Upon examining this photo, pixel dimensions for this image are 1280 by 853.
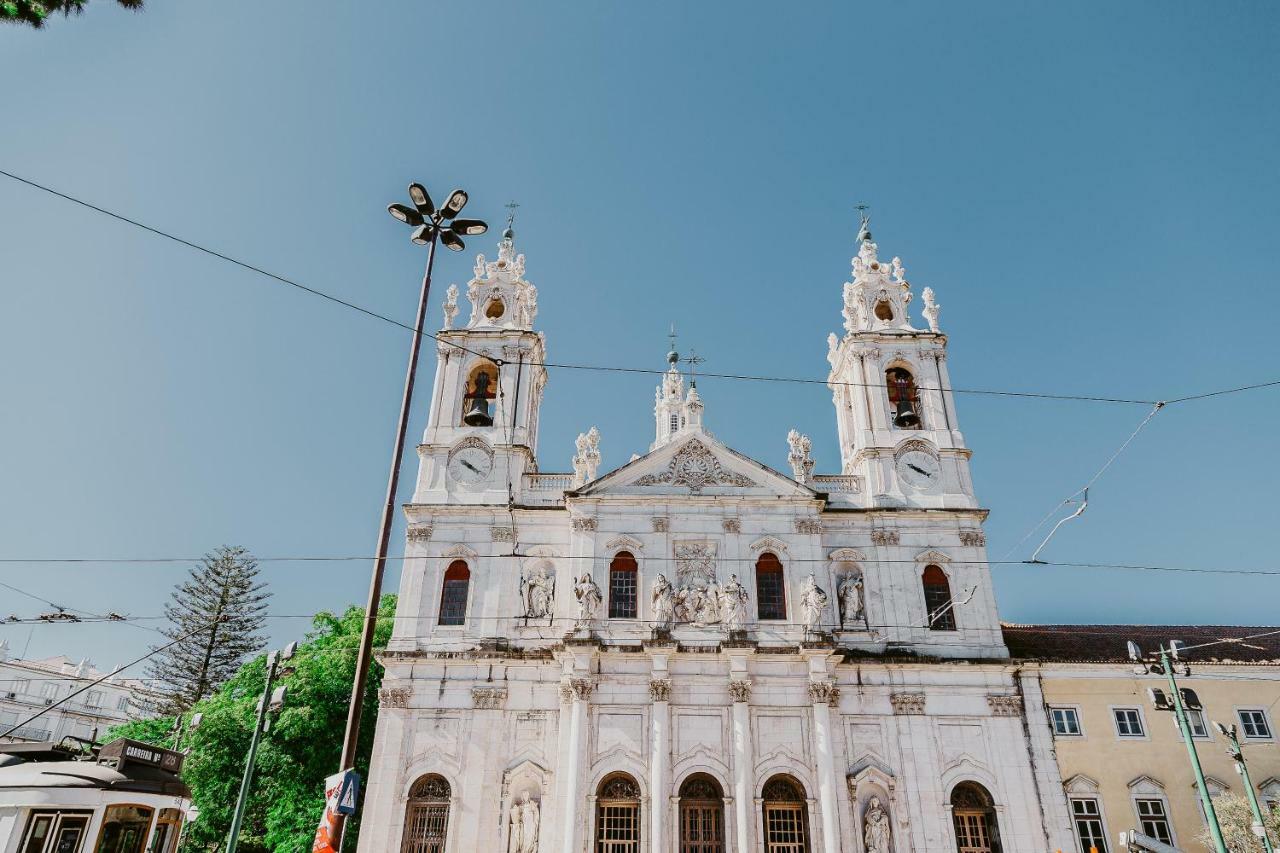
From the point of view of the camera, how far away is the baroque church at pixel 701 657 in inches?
892

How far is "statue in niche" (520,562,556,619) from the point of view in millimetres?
25359

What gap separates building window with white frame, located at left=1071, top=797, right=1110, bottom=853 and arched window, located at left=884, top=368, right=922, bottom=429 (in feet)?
39.7

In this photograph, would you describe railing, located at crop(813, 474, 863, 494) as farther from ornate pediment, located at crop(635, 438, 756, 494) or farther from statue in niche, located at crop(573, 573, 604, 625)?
statue in niche, located at crop(573, 573, 604, 625)

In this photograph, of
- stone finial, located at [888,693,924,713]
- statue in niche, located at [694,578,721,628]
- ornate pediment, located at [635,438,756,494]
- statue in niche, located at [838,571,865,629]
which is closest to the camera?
stone finial, located at [888,693,924,713]

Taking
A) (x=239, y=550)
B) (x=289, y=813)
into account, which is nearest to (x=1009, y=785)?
(x=289, y=813)

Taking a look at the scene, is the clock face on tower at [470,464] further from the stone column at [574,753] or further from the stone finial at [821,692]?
the stone finial at [821,692]

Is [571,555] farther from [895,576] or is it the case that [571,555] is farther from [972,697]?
[972,697]

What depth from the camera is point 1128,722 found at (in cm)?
2384

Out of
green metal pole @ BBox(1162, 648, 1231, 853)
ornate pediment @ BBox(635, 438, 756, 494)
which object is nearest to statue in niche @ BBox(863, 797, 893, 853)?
green metal pole @ BBox(1162, 648, 1231, 853)

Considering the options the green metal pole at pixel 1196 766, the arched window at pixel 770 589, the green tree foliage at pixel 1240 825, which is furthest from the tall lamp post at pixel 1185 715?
the arched window at pixel 770 589

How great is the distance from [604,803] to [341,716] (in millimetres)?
10851

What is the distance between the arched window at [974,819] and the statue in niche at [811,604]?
5824mm

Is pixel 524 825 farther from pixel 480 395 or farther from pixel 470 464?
pixel 480 395

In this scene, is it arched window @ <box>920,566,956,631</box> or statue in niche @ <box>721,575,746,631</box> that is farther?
arched window @ <box>920,566,956,631</box>
